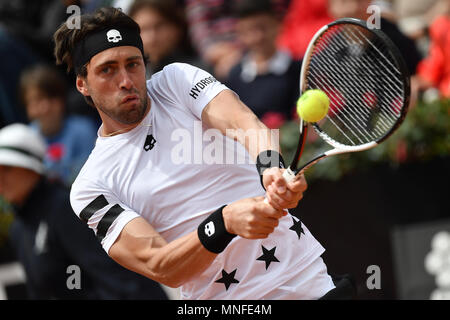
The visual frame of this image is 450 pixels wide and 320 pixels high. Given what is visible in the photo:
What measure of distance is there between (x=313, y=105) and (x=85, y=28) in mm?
1115

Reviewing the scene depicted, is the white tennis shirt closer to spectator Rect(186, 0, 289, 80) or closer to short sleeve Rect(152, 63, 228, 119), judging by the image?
short sleeve Rect(152, 63, 228, 119)

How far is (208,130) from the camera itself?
3307mm

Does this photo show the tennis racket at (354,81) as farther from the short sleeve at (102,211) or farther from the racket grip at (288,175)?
the short sleeve at (102,211)

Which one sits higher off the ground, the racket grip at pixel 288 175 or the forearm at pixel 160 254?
the racket grip at pixel 288 175

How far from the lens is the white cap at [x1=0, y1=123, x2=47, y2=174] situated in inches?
196

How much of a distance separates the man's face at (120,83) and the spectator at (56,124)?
2.14m

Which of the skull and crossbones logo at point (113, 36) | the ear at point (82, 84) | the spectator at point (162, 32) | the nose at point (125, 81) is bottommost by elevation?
the nose at point (125, 81)

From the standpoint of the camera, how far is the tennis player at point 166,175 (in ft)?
10.6

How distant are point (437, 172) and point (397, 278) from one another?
0.77m

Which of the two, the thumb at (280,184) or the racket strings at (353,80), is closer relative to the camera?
the thumb at (280,184)

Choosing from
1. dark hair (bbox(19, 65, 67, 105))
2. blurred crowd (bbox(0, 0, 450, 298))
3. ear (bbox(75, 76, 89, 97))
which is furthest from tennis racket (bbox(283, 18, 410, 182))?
dark hair (bbox(19, 65, 67, 105))

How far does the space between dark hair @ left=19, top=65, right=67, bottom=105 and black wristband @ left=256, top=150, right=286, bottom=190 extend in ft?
11.7

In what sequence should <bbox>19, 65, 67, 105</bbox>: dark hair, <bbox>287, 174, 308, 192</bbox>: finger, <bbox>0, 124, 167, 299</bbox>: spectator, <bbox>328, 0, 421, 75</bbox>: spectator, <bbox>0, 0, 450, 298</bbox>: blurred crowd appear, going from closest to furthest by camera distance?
1. <bbox>287, 174, 308, 192</bbox>: finger
2. <bbox>0, 124, 167, 299</bbox>: spectator
3. <bbox>0, 0, 450, 298</bbox>: blurred crowd
4. <bbox>328, 0, 421, 75</bbox>: spectator
5. <bbox>19, 65, 67, 105</bbox>: dark hair

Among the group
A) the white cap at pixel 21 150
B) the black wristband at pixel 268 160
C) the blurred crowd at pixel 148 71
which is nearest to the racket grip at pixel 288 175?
the black wristband at pixel 268 160
